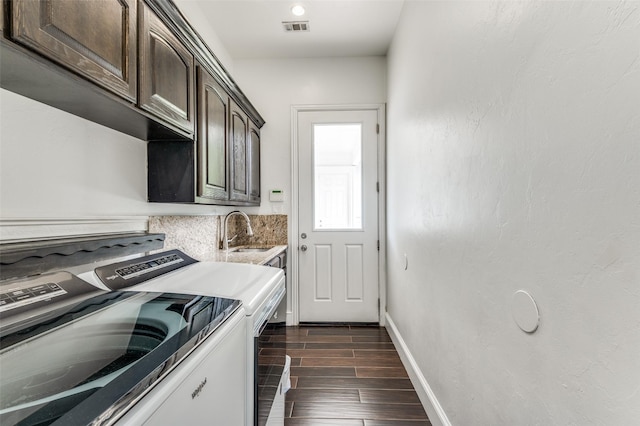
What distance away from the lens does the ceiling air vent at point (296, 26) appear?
2449mm

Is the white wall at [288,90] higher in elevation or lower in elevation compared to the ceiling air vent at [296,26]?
lower

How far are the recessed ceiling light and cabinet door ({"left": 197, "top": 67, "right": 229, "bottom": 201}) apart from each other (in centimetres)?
95

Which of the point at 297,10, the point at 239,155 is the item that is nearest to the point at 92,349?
the point at 239,155

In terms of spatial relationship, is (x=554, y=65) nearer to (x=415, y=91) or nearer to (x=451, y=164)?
(x=451, y=164)

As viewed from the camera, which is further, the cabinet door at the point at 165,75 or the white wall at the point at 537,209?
the cabinet door at the point at 165,75

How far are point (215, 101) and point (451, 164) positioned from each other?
1466 mm

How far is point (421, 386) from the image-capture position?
68.9 inches

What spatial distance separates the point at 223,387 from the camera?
82 centimetres

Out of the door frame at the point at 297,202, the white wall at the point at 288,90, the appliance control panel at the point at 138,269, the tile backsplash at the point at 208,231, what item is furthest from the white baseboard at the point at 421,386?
the appliance control panel at the point at 138,269

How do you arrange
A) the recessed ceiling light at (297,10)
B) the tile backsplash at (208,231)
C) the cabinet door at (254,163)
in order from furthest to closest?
the cabinet door at (254,163) < the recessed ceiling light at (297,10) < the tile backsplash at (208,231)

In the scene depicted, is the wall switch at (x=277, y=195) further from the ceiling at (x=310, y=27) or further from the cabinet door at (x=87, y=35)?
the cabinet door at (x=87, y=35)

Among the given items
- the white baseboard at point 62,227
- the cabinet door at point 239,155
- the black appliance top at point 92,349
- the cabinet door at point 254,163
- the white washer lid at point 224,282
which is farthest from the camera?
the cabinet door at point 254,163

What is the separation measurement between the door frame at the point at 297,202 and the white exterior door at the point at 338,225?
36 millimetres

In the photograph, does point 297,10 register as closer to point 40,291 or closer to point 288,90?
point 288,90
